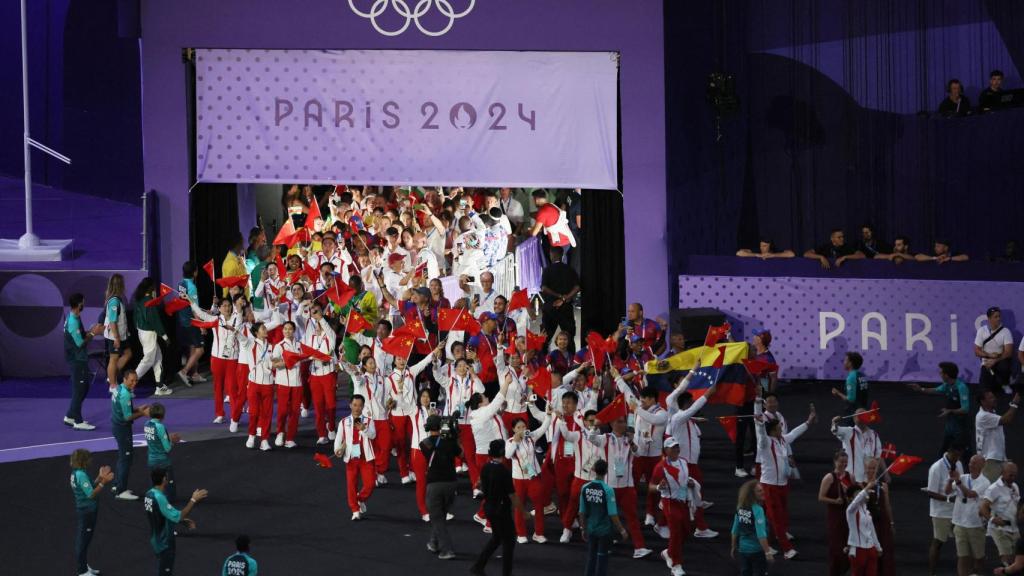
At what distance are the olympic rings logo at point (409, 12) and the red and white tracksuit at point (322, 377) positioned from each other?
557 cm

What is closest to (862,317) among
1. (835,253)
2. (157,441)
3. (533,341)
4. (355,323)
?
(835,253)

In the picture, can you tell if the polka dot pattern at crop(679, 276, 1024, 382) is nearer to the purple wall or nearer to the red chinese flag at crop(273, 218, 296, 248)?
the purple wall

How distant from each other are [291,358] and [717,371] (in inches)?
213

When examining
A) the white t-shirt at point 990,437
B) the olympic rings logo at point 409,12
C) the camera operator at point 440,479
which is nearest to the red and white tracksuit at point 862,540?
the white t-shirt at point 990,437

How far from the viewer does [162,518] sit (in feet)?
40.5

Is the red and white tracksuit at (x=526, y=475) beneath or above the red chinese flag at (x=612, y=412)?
beneath

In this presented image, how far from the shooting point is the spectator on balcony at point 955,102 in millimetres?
23094

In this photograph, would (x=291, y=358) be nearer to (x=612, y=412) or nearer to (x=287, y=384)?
(x=287, y=384)

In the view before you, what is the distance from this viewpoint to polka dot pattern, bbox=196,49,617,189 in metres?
21.1

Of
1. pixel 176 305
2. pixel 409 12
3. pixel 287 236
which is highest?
pixel 409 12

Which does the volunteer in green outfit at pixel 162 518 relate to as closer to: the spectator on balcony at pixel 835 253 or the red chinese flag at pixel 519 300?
the red chinese flag at pixel 519 300

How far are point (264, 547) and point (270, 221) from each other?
45.4 feet

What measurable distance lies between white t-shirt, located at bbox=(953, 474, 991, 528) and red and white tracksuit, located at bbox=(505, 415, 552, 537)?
4.19 m

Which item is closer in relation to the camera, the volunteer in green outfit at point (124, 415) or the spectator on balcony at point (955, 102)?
the volunteer in green outfit at point (124, 415)
